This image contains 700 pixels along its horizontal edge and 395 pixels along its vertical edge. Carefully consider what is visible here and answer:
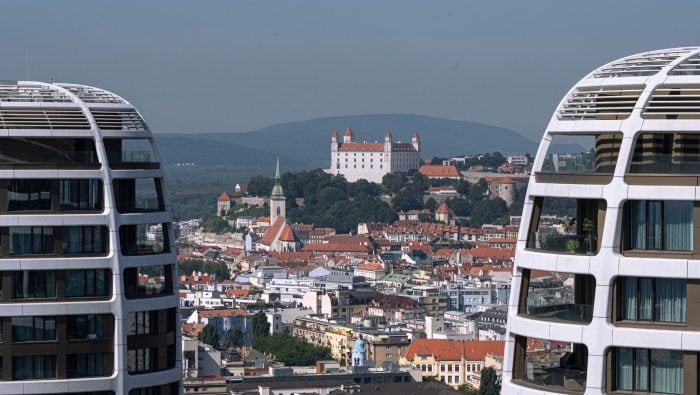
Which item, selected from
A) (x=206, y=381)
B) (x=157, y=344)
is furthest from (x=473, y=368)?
(x=157, y=344)

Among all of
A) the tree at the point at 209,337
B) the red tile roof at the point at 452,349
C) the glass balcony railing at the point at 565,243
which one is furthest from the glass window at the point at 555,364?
the tree at the point at 209,337

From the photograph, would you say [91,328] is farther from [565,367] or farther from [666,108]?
[666,108]

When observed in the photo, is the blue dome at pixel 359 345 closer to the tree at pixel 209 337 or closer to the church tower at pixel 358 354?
A: the church tower at pixel 358 354

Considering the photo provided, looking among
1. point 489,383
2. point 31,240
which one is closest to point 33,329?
point 31,240

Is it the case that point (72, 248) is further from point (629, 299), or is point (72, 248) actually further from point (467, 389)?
point (467, 389)

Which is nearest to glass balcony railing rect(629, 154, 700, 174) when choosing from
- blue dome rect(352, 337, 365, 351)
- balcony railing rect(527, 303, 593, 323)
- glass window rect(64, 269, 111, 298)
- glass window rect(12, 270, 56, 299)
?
balcony railing rect(527, 303, 593, 323)
